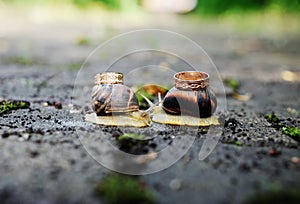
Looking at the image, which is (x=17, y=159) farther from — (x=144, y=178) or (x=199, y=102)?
(x=199, y=102)

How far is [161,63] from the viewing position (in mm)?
5812

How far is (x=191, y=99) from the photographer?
2.96 metres

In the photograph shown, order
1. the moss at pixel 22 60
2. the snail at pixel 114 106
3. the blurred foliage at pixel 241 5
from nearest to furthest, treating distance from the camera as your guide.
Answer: the snail at pixel 114 106, the moss at pixel 22 60, the blurred foliage at pixel 241 5

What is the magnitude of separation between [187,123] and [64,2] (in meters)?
9.87

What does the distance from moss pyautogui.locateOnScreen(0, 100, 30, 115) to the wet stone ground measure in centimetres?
7

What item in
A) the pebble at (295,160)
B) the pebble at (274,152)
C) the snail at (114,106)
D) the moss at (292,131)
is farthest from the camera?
the snail at (114,106)

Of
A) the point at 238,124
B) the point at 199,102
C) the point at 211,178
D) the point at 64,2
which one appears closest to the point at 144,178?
the point at 211,178

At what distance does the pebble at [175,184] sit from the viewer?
2020 mm

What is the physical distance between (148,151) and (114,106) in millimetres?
614

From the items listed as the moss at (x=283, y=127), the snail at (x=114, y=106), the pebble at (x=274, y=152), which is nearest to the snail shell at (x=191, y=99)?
the snail at (x=114, y=106)

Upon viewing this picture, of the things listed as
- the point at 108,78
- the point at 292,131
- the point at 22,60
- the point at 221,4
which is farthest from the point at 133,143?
the point at 221,4

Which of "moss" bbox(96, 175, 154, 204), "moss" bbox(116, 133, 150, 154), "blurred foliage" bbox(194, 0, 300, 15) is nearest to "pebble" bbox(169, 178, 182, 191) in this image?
"moss" bbox(96, 175, 154, 204)

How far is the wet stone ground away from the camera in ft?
6.48

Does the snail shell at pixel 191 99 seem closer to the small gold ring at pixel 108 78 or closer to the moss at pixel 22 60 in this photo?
the small gold ring at pixel 108 78
